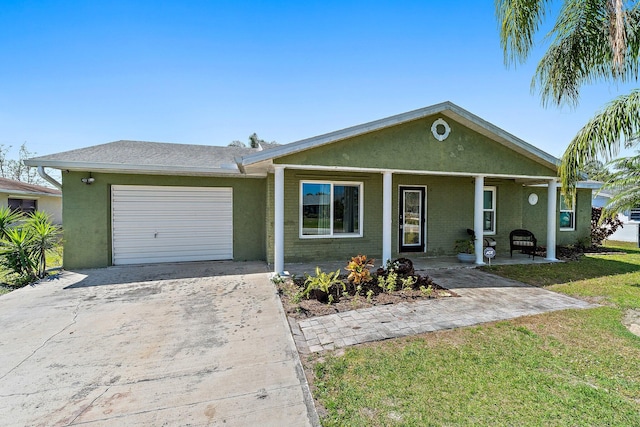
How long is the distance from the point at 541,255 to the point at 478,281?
5.59 meters

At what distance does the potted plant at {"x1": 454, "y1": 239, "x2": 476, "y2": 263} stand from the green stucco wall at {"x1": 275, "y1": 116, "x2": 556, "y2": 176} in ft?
7.91

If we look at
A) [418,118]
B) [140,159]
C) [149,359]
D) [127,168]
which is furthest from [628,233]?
[127,168]

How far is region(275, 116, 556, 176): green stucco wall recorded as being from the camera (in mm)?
7160

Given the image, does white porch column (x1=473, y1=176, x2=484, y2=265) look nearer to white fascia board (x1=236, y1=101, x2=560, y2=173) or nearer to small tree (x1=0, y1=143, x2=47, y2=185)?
white fascia board (x1=236, y1=101, x2=560, y2=173)

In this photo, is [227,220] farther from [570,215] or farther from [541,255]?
[570,215]

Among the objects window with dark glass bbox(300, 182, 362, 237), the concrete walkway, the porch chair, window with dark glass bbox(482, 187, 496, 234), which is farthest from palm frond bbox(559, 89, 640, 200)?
window with dark glass bbox(300, 182, 362, 237)

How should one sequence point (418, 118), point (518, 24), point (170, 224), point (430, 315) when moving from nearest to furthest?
point (430, 315)
point (518, 24)
point (418, 118)
point (170, 224)

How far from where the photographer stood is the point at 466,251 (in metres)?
9.30

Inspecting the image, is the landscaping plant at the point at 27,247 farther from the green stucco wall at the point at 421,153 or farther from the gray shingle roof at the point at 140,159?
the green stucco wall at the point at 421,153

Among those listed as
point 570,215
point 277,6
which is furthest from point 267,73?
point 570,215

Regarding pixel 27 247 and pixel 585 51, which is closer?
pixel 585 51

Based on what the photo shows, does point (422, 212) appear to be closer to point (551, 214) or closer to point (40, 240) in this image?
point (551, 214)

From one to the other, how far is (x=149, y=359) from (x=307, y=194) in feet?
20.1

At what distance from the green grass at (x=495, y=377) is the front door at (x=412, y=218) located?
5160 millimetres
